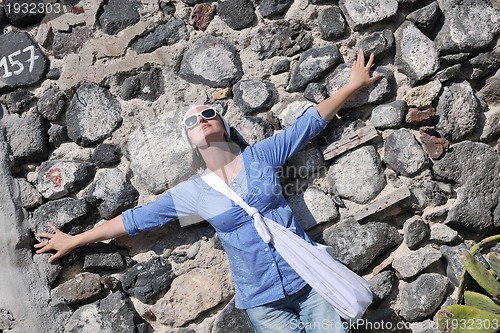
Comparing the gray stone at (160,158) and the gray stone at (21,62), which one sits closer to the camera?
the gray stone at (160,158)

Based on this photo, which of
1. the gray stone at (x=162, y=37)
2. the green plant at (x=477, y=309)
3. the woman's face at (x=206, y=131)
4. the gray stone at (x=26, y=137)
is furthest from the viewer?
the gray stone at (x=162, y=37)

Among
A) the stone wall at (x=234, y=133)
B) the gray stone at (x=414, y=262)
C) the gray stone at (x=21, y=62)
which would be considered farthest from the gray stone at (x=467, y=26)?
the gray stone at (x=21, y=62)

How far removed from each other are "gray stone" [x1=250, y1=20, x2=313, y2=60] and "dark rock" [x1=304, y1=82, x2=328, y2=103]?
6.4 inches

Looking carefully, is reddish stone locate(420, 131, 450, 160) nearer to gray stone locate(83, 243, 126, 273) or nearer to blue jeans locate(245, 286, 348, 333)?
blue jeans locate(245, 286, 348, 333)

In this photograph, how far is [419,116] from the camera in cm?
275

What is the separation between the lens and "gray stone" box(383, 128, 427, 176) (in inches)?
107

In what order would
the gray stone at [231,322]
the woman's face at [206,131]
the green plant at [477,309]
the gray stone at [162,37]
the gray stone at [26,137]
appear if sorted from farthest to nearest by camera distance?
the gray stone at [162,37], the gray stone at [26,137], the gray stone at [231,322], the woman's face at [206,131], the green plant at [477,309]

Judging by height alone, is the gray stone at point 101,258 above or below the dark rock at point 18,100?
below

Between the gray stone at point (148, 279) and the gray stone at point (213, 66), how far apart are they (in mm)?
730

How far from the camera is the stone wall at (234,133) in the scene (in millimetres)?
2674

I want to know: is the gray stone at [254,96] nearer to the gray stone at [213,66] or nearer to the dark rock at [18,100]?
the gray stone at [213,66]

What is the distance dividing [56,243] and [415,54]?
154 cm

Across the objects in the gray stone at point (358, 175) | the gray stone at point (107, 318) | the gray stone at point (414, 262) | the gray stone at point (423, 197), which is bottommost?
the gray stone at point (414, 262)

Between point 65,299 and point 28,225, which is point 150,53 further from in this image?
point 65,299
